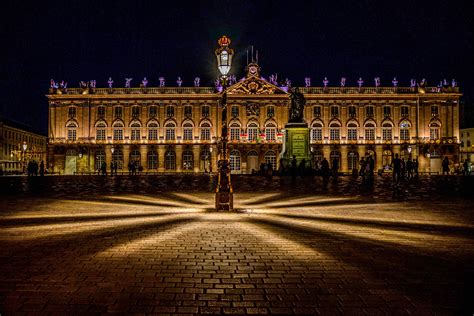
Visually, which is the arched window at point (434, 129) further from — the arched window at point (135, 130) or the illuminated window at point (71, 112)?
the illuminated window at point (71, 112)

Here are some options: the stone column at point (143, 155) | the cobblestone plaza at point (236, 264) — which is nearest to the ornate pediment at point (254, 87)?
the stone column at point (143, 155)

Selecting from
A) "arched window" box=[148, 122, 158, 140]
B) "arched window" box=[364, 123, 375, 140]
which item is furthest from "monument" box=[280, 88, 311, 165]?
"arched window" box=[148, 122, 158, 140]

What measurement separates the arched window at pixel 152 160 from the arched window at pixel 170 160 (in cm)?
153

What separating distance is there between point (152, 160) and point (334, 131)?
2711cm

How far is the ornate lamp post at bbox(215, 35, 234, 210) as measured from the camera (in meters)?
8.56

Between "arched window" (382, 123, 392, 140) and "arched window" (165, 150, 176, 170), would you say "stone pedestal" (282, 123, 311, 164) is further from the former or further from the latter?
"arched window" (382, 123, 392, 140)

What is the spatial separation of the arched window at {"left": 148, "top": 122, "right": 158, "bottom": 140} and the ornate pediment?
40.9ft

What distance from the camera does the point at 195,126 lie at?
5497 centimetres

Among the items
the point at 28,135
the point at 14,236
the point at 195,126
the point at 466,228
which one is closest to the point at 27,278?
the point at 14,236

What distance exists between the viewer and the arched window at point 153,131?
55.3m

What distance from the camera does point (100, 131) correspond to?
182 feet

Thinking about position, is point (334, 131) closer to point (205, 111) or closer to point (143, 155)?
point (205, 111)

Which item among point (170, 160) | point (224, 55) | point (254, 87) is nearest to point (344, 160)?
point (254, 87)

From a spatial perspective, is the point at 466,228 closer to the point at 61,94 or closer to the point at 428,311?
A: the point at 428,311
